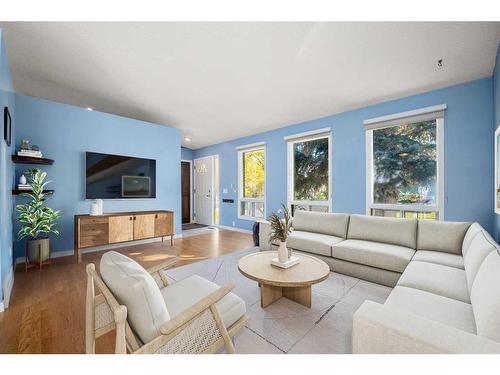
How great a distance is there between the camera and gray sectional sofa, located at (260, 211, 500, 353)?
0.92 meters

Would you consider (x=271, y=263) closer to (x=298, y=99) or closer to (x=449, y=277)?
(x=449, y=277)

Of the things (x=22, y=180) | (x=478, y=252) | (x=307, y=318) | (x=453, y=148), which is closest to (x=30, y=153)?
(x=22, y=180)

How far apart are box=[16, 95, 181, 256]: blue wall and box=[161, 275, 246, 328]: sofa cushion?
300cm

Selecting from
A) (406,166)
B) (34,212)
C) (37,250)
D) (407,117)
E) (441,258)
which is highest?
(407,117)

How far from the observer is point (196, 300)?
1.43 metres

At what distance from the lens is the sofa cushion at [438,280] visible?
60.6 inches

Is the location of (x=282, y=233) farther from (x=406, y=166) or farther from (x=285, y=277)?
(x=406, y=166)

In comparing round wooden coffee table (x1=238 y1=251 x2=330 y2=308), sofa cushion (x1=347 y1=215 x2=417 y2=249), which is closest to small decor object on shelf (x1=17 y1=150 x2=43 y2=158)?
round wooden coffee table (x1=238 y1=251 x2=330 y2=308)

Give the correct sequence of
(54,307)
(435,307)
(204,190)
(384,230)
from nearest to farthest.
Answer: (435,307)
(54,307)
(384,230)
(204,190)

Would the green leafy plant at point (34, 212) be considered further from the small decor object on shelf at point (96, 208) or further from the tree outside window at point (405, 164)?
the tree outside window at point (405, 164)

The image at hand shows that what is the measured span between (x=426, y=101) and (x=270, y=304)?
11.4 ft

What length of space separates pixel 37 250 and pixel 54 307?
1453 mm

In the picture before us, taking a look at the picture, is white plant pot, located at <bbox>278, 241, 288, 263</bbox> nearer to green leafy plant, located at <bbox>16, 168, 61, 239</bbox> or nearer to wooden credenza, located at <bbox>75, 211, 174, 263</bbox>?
wooden credenza, located at <bbox>75, 211, 174, 263</bbox>

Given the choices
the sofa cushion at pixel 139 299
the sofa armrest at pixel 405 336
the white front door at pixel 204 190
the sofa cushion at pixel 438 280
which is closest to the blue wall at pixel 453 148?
the sofa cushion at pixel 438 280
